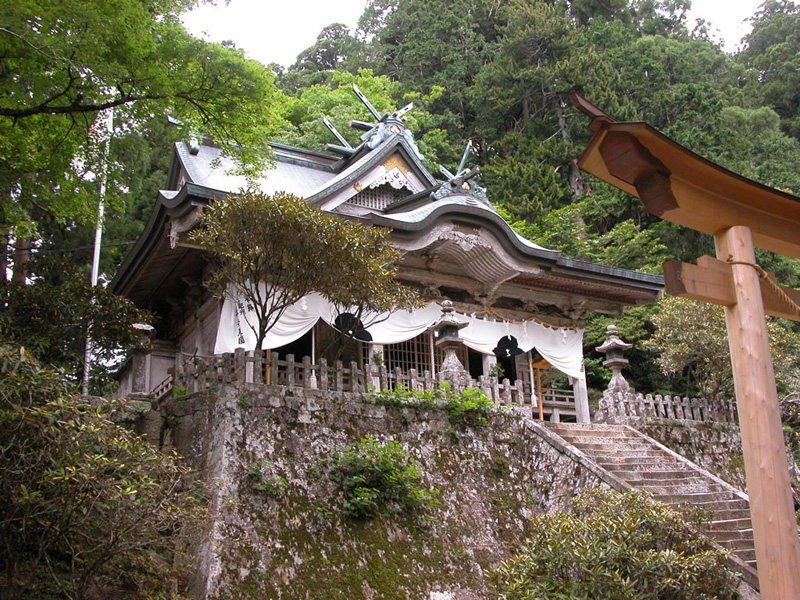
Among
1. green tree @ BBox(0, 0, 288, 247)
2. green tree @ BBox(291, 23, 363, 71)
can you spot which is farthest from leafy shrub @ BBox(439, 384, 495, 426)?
green tree @ BBox(291, 23, 363, 71)

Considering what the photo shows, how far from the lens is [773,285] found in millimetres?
6609

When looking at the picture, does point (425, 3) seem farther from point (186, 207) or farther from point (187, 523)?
point (187, 523)

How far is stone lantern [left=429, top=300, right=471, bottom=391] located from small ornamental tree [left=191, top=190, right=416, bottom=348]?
7.90 ft

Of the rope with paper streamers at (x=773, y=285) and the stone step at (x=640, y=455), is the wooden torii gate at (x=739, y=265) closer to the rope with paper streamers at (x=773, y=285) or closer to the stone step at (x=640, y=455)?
the rope with paper streamers at (x=773, y=285)

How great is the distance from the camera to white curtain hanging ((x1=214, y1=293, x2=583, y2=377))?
1312 centimetres

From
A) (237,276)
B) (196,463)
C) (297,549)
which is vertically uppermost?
(237,276)

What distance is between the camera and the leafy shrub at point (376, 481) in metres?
9.70

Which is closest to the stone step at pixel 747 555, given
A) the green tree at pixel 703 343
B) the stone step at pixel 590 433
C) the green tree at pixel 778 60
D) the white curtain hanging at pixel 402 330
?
the stone step at pixel 590 433

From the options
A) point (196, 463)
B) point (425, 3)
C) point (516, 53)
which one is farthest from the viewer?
point (425, 3)

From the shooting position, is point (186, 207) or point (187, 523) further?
point (186, 207)

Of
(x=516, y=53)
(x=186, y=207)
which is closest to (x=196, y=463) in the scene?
(x=186, y=207)

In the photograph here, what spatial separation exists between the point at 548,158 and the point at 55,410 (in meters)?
26.0

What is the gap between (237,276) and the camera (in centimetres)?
1084

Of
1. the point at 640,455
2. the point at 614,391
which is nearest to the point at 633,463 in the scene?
the point at 640,455
